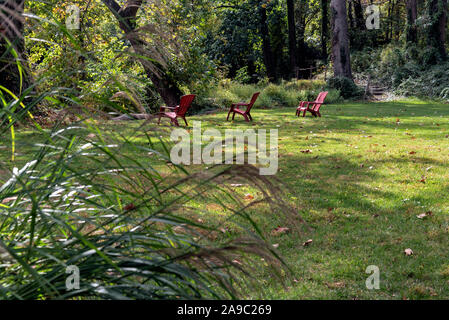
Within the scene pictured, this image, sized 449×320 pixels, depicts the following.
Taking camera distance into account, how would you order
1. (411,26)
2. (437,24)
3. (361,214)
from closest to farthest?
(361,214), (437,24), (411,26)

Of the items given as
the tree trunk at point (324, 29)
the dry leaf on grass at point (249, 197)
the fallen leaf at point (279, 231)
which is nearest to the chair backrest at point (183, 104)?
the dry leaf on grass at point (249, 197)

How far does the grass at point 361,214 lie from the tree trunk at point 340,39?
12999 mm

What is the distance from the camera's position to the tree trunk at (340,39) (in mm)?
20984

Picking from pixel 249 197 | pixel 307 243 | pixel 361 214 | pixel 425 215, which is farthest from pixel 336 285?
pixel 249 197

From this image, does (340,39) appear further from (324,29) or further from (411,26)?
(324,29)

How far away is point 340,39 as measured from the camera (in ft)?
70.8

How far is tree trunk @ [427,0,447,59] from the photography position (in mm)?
23281

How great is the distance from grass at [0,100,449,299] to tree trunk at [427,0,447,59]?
16802 millimetres

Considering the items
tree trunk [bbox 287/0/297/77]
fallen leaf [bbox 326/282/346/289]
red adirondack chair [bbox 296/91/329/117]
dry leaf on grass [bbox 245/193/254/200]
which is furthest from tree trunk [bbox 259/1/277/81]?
fallen leaf [bbox 326/282/346/289]

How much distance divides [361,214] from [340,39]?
61.2 feet

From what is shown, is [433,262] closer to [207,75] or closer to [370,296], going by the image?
[370,296]

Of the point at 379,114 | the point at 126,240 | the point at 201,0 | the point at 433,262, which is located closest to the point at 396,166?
the point at 433,262
